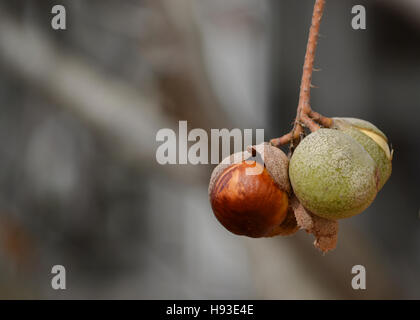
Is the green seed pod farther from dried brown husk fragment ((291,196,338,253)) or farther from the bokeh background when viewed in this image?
the bokeh background

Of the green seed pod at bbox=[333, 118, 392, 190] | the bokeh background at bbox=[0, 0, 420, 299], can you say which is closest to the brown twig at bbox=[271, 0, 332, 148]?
the green seed pod at bbox=[333, 118, 392, 190]

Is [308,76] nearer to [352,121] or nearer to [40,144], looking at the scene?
[352,121]

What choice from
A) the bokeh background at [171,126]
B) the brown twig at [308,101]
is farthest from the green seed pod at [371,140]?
the bokeh background at [171,126]

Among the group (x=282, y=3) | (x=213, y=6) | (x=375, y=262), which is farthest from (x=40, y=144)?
(x=375, y=262)

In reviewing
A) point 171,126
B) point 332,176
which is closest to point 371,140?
point 332,176

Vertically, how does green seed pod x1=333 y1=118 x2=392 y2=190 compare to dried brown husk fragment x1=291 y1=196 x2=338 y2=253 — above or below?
above

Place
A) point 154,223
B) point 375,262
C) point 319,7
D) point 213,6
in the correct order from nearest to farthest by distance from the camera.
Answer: point 319,7, point 375,262, point 213,6, point 154,223

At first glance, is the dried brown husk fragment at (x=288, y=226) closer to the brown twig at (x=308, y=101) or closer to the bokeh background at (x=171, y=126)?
the brown twig at (x=308, y=101)
